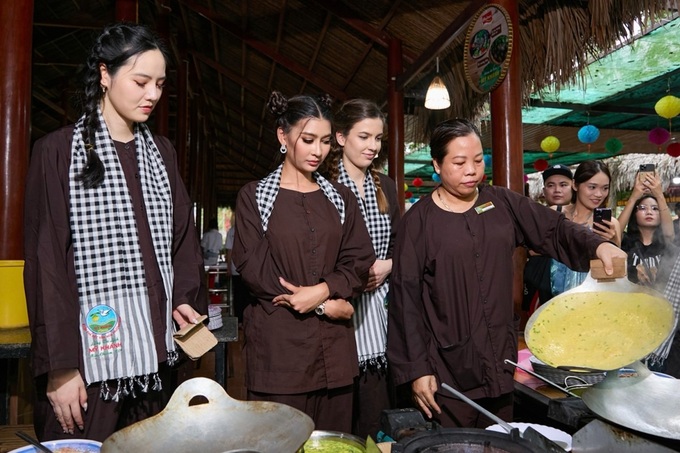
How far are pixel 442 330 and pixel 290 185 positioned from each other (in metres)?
0.76

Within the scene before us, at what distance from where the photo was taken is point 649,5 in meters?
3.84

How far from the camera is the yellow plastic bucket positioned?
2.38 m

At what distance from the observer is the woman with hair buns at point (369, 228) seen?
7.41ft

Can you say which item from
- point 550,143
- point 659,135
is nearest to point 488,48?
point 659,135

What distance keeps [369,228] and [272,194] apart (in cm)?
56

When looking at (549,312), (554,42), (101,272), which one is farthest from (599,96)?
(101,272)

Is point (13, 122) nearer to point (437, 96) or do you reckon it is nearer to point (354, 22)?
point (437, 96)

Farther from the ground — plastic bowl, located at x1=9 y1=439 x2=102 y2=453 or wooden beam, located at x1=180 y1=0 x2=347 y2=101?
wooden beam, located at x1=180 y1=0 x2=347 y2=101

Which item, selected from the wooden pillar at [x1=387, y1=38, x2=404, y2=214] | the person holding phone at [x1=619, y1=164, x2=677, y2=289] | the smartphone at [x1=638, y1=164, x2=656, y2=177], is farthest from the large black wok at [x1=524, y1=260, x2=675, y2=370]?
the wooden pillar at [x1=387, y1=38, x2=404, y2=214]

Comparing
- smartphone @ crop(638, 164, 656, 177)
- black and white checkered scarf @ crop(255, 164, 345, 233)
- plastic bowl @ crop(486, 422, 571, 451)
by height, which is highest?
smartphone @ crop(638, 164, 656, 177)

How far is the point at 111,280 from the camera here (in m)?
1.44

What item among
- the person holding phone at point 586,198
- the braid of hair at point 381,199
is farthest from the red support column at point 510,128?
the braid of hair at point 381,199

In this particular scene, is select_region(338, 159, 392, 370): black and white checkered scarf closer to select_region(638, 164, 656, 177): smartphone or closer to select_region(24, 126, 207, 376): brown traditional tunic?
select_region(24, 126, 207, 376): brown traditional tunic

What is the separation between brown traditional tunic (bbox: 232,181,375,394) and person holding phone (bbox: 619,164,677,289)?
156 centimetres
